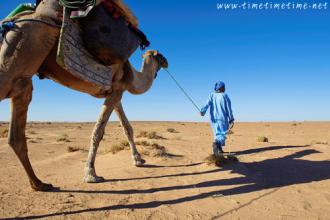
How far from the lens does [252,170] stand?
283 inches

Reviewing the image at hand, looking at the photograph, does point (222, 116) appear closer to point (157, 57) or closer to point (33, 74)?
point (157, 57)

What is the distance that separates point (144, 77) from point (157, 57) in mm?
944

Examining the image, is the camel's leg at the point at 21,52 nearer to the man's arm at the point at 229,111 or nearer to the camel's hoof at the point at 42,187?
the camel's hoof at the point at 42,187

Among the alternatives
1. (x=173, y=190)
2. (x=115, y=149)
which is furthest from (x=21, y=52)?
(x=115, y=149)

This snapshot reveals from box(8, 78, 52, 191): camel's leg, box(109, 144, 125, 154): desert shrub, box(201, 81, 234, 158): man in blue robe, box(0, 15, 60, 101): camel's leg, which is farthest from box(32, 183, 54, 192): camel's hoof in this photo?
box(201, 81, 234, 158): man in blue robe

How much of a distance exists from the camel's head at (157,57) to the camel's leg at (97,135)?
81.6 inches

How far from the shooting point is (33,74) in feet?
14.3

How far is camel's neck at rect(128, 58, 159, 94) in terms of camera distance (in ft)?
21.9

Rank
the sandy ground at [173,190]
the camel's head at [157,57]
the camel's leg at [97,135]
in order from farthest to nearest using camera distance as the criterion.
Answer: the camel's head at [157,57], the camel's leg at [97,135], the sandy ground at [173,190]

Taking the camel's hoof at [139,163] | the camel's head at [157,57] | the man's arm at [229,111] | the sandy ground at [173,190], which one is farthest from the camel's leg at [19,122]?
the man's arm at [229,111]

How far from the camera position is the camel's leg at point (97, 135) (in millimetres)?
5746

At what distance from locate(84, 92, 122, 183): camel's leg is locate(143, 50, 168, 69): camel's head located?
6.80 feet

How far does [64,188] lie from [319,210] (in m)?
3.82

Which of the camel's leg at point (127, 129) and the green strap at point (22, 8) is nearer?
the green strap at point (22, 8)
